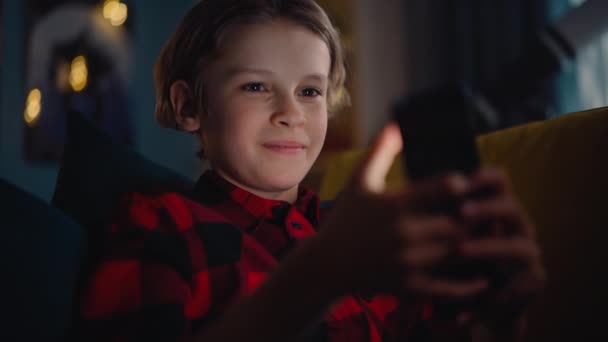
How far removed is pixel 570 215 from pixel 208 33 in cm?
62

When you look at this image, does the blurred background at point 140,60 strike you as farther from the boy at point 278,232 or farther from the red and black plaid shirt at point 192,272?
the red and black plaid shirt at point 192,272

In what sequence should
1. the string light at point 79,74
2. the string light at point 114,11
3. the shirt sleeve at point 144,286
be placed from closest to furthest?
the shirt sleeve at point 144,286 → the string light at point 79,74 → the string light at point 114,11

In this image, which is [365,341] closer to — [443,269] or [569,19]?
[443,269]

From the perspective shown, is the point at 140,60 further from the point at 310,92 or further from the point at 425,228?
the point at 425,228

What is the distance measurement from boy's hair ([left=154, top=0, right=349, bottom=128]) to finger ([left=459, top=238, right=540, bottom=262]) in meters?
0.58

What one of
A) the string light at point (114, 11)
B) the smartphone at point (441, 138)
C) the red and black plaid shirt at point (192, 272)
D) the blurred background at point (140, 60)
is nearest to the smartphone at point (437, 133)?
the smartphone at point (441, 138)

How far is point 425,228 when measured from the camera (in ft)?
1.20

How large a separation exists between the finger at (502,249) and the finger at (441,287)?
3 cm

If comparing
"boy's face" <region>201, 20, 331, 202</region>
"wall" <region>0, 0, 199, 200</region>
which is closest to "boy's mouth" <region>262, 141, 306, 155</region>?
"boy's face" <region>201, 20, 331, 202</region>

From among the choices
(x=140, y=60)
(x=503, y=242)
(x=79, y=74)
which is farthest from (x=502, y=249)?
(x=140, y=60)

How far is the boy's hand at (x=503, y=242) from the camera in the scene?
1.25ft

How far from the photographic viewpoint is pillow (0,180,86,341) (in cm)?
54

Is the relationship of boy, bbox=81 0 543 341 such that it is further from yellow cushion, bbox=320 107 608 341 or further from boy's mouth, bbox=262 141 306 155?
yellow cushion, bbox=320 107 608 341

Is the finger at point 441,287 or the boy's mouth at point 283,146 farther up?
the finger at point 441,287
